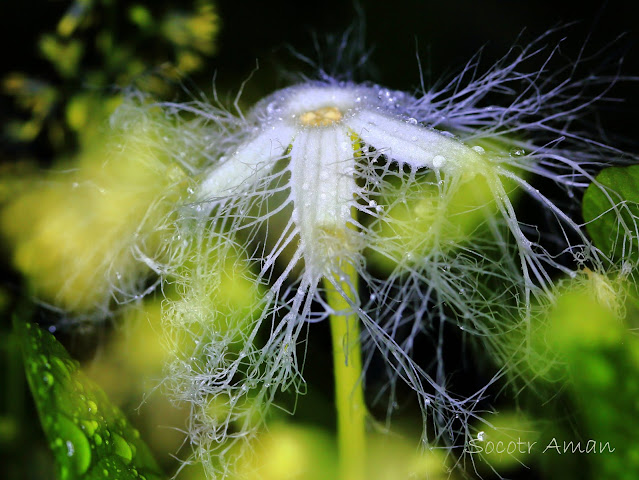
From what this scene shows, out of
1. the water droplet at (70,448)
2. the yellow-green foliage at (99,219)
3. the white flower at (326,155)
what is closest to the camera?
the water droplet at (70,448)

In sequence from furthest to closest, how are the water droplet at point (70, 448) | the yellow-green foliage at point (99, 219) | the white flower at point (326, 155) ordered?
A: the yellow-green foliage at point (99, 219) < the white flower at point (326, 155) < the water droplet at point (70, 448)

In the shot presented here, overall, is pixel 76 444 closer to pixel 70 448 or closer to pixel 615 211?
pixel 70 448

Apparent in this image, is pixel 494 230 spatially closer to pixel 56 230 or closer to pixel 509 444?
pixel 509 444

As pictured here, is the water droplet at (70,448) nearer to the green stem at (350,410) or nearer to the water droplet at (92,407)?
the water droplet at (92,407)

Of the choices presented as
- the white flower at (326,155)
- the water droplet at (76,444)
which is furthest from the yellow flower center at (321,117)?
the water droplet at (76,444)

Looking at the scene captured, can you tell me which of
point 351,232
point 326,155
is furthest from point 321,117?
point 351,232

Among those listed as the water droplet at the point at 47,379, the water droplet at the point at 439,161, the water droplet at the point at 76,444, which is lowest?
the water droplet at the point at 76,444

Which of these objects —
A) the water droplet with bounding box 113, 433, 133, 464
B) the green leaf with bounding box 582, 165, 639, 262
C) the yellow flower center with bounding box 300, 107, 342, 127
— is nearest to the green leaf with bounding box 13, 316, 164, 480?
the water droplet with bounding box 113, 433, 133, 464
